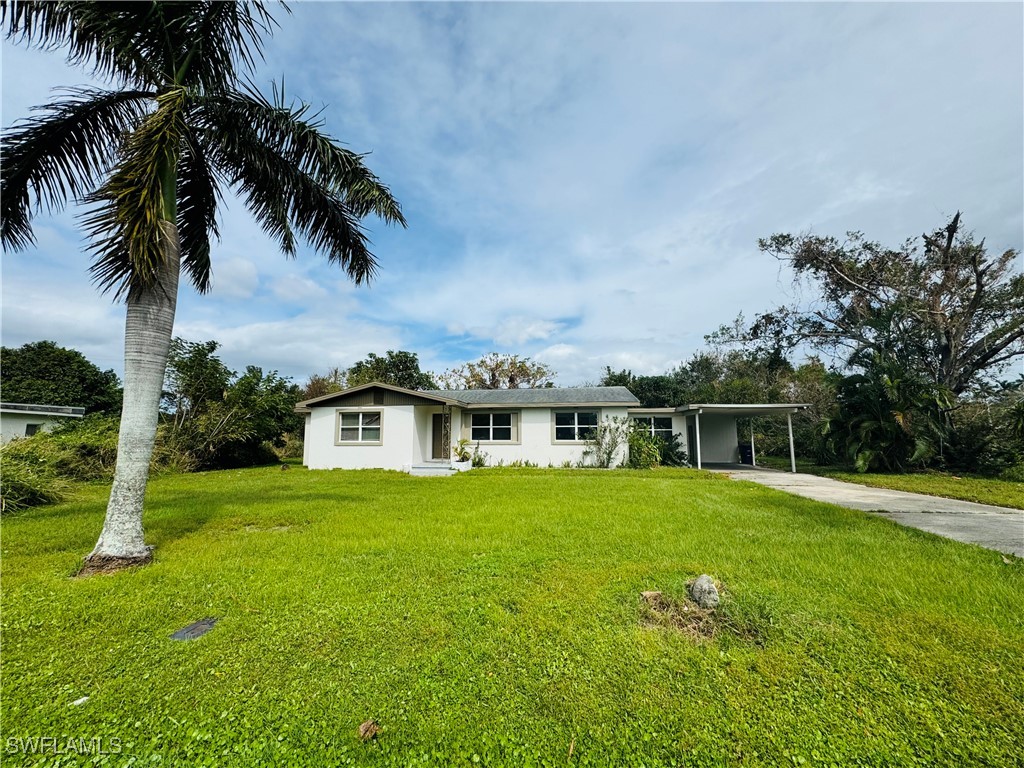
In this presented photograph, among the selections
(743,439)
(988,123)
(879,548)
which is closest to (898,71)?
(988,123)

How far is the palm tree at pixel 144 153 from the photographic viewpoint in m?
4.49

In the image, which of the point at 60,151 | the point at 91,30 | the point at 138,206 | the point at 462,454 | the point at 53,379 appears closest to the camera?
the point at 138,206

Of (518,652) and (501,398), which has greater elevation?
(501,398)

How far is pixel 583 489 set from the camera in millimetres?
10219

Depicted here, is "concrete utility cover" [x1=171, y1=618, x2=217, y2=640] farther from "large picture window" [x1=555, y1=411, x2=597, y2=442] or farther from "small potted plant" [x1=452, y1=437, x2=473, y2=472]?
"large picture window" [x1=555, y1=411, x2=597, y2=442]

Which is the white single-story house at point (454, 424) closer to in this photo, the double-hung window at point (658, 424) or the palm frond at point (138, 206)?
the double-hung window at point (658, 424)

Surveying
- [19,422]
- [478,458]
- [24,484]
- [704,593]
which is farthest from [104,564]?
[19,422]

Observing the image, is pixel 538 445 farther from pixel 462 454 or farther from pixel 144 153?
pixel 144 153

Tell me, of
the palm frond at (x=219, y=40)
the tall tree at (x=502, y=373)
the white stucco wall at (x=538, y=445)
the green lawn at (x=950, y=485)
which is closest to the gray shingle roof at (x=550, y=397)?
the white stucco wall at (x=538, y=445)

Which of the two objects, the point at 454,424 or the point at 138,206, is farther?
the point at 454,424

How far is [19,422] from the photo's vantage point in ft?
53.1

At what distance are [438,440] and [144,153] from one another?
13.6m

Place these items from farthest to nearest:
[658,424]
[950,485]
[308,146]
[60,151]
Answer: [658,424]
[950,485]
[308,146]
[60,151]

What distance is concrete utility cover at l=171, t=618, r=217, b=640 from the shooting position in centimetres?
310
